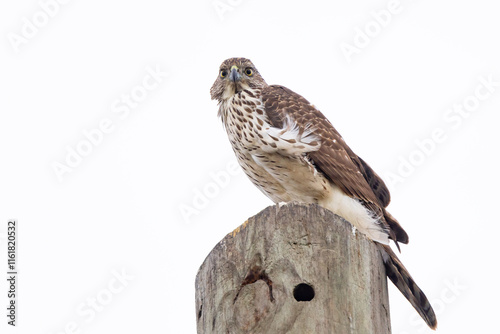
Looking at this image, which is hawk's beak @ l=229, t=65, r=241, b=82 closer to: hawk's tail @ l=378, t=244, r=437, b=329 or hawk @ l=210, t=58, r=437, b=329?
hawk @ l=210, t=58, r=437, b=329

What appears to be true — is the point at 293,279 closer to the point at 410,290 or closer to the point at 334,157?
the point at 410,290

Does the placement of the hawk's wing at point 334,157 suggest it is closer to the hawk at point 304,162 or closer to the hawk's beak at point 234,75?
the hawk at point 304,162

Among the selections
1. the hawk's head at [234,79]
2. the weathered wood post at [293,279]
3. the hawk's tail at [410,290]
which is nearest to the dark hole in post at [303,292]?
the weathered wood post at [293,279]

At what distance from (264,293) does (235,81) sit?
2.76 m

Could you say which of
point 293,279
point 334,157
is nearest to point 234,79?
point 334,157

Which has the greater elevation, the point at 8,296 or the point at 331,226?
the point at 8,296

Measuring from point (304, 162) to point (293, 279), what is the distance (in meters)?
1.87

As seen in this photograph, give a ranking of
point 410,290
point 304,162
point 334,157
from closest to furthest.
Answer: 1. point 410,290
2. point 304,162
3. point 334,157

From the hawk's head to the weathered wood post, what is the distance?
7.91 feet

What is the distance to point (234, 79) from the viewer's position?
16.5 ft

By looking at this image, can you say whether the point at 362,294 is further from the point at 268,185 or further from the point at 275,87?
the point at 275,87

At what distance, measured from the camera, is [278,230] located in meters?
2.65

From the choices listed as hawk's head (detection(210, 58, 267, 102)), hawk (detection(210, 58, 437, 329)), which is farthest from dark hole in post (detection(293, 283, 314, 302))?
hawk's head (detection(210, 58, 267, 102))

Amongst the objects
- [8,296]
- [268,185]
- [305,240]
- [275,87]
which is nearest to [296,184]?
[268,185]
